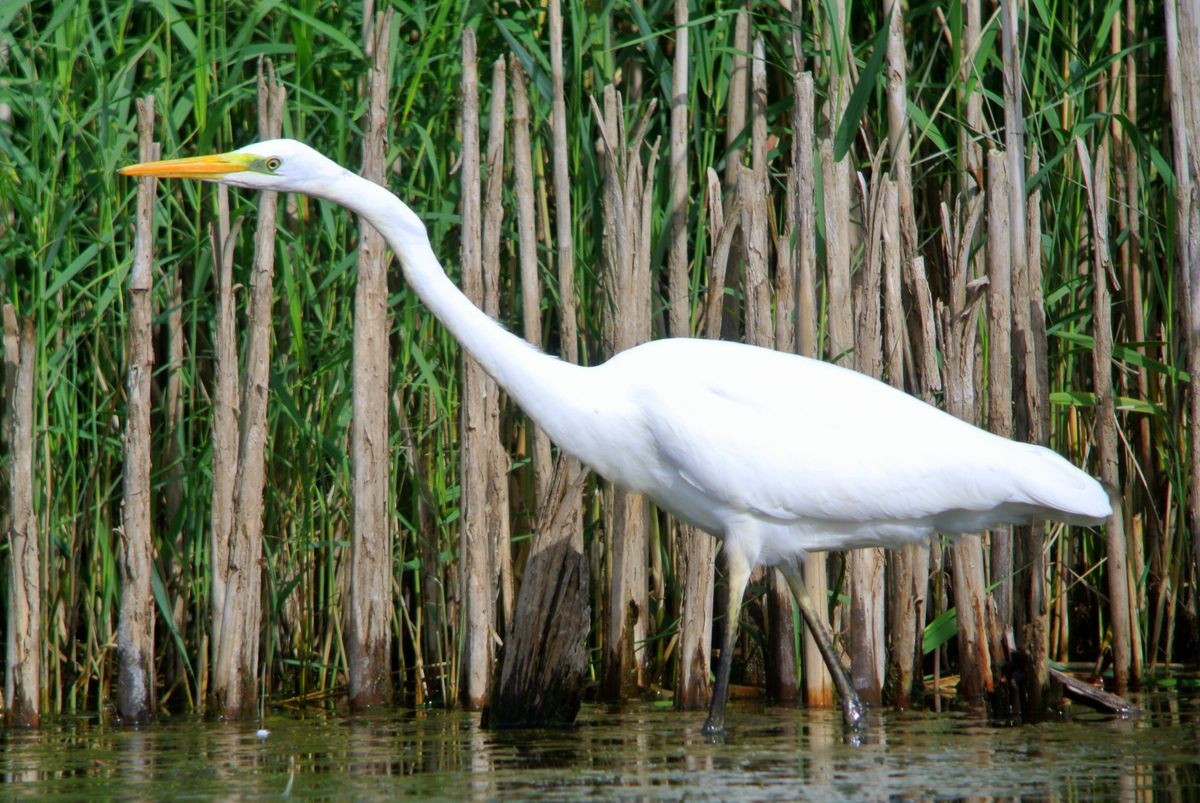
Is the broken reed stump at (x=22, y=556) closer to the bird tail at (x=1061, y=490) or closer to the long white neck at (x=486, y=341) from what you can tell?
the long white neck at (x=486, y=341)

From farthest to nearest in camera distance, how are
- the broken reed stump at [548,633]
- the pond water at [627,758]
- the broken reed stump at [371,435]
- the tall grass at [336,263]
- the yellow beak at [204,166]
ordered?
the tall grass at [336,263]
the broken reed stump at [371,435]
the broken reed stump at [548,633]
the yellow beak at [204,166]
the pond water at [627,758]

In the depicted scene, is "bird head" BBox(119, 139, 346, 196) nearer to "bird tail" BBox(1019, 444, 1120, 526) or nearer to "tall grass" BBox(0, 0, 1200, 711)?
A: "tall grass" BBox(0, 0, 1200, 711)

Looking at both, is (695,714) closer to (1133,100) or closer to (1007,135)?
(1007,135)

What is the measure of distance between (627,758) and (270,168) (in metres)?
1.99

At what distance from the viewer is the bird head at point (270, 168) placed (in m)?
4.45

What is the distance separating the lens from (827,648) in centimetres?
465

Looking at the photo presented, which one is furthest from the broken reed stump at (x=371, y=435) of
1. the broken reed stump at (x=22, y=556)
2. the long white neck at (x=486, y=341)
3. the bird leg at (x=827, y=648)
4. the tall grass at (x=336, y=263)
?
the bird leg at (x=827, y=648)

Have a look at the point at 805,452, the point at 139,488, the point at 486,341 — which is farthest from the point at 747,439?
the point at 139,488

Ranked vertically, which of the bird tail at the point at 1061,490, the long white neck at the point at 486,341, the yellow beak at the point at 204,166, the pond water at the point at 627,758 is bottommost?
the pond water at the point at 627,758

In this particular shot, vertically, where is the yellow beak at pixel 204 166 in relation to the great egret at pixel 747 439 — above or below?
above

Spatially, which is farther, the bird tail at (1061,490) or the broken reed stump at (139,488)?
the broken reed stump at (139,488)

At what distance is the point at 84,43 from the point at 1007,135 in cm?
313

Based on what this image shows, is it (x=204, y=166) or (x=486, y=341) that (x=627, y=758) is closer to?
(x=486, y=341)

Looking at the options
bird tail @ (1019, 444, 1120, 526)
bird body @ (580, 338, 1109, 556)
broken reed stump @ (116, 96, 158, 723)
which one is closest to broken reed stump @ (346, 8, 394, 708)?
broken reed stump @ (116, 96, 158, 723)
